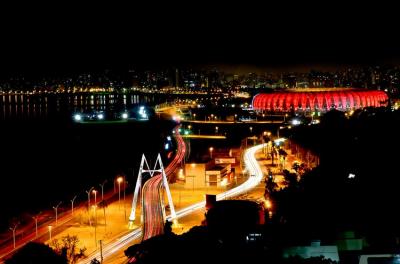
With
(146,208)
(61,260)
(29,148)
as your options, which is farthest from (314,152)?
(29,148)

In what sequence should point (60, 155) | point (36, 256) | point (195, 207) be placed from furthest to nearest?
point (60, 155), point (195, 207), point (36, 256)

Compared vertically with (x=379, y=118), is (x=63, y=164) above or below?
below

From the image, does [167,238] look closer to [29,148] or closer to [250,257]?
[250,257]

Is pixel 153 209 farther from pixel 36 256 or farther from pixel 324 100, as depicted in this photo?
pixel 324 100

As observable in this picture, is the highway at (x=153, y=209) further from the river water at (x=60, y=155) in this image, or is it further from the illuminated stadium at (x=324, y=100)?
the illuminated stadium at (x=324, y=100)

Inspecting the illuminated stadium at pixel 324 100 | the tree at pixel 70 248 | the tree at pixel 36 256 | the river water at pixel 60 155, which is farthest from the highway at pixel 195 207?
the illuminated stadium at pixel 324 100

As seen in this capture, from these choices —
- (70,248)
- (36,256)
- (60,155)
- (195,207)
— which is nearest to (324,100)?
(60,155)
